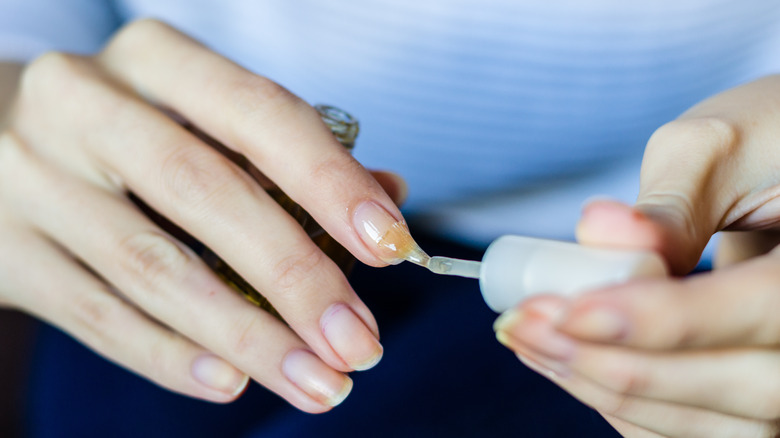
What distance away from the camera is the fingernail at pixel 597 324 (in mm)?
285

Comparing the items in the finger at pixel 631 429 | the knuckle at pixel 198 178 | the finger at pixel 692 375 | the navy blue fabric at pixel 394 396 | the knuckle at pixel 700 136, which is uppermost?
the knuckle at pixel 700 136

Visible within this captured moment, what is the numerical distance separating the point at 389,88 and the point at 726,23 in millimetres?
404

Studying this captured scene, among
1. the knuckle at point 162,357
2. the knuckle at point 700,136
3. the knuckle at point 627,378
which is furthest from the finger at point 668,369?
the knuckle at point 162,357

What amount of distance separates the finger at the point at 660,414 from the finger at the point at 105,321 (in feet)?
1.04

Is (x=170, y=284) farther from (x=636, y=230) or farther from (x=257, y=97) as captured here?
(x=636, y=230)

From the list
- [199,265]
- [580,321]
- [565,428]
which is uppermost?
[580,321]

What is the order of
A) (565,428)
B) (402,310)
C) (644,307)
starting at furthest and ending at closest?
(402,310)
(565,428)
(644,307)

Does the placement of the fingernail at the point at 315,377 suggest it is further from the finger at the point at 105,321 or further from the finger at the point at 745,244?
the finger at the point at 745,244

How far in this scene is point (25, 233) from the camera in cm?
66

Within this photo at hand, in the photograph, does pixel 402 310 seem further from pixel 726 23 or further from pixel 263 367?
pixel 726 23

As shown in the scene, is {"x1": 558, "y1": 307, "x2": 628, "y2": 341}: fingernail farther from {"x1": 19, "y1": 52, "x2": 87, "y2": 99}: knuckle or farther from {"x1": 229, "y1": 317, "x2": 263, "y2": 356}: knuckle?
{"x1": 19, "y1": 52, "x2": 87, "y2": 99}: knuckle

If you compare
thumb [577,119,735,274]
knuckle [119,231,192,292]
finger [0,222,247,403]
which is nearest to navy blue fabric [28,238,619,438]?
finger [0,222,247,403]

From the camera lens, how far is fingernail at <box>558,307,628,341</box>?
0.28 meters

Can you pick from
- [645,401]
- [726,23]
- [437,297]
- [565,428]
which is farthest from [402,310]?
[726,23]
